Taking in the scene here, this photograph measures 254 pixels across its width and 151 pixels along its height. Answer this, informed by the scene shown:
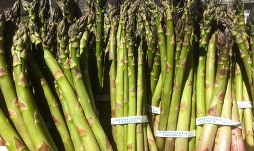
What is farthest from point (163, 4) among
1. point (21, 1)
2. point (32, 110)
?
point (32, 110)

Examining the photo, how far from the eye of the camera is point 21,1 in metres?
2.31

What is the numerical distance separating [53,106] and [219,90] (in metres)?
0.91

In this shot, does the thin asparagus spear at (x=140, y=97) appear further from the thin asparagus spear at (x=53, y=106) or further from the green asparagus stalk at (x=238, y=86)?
the green asparagus stalk at (x=238, y=86)

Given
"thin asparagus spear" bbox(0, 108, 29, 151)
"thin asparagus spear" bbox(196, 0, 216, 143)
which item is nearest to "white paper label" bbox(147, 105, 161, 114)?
"thin asparagus spear" bbox(196, 0, 216, 143)

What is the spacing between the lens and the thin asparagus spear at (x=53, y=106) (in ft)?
6.08

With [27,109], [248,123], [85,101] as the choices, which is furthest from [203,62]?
[27,109]

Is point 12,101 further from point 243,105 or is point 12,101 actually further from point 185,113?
point 243,105

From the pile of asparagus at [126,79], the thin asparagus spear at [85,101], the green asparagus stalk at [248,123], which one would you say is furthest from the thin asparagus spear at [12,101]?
the green asparagus stalk at [248,123]

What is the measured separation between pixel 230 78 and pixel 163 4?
0.60 metres

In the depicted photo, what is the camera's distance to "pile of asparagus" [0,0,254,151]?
5.84 feet

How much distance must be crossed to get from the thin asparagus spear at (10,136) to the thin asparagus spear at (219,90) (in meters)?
0.92

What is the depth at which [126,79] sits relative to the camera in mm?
2002

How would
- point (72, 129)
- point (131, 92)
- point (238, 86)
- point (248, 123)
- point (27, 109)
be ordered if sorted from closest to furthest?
point (27, 109)
point (72, 129)
point (131, 92)
point (248, 123)
point (238, 86)

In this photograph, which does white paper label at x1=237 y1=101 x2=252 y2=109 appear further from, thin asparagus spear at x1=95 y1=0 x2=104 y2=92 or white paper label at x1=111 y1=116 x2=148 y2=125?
thin asparagus spear at x1=95 y1=0 x2=104 y2=92
